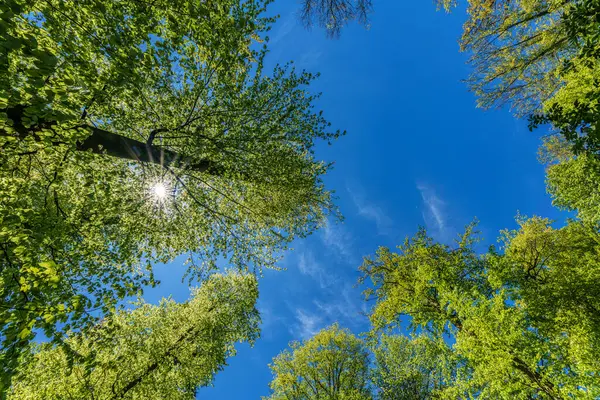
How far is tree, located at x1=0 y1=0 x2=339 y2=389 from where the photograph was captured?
145 inches

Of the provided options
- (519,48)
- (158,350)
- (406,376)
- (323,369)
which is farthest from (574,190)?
(158,350)

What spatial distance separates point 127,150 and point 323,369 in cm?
2095

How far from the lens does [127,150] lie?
680 centimetres

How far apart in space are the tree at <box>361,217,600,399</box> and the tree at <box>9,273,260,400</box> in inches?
378

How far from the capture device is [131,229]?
8906mm

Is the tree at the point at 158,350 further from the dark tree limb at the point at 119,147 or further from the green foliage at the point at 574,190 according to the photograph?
the green foliage at the point at 574,190

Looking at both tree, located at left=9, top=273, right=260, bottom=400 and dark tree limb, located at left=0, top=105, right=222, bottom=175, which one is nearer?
dark tree limb, located at left=0, top=105, right=222, bottom=175

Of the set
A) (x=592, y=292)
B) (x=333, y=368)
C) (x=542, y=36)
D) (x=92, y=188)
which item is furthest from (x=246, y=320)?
(x=542, y=36)

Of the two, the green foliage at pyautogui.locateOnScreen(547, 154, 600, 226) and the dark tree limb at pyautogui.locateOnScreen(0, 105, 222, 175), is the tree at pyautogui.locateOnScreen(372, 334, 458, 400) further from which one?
the dark tree limb at pyautogui.locateOnScreen(0, 105, 222, 175)

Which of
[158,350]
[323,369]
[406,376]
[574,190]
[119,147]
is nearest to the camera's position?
[119,147]

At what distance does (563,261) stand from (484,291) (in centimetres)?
347

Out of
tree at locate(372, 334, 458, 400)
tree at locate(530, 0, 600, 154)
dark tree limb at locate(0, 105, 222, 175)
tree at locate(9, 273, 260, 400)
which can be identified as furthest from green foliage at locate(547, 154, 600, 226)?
tree at locate(9, 273, 260, 400)

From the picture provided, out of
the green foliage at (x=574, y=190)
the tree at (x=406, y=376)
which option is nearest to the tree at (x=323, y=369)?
the tree at (x=406, y=376)

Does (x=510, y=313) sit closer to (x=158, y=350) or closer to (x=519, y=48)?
(x=519, y=48)
